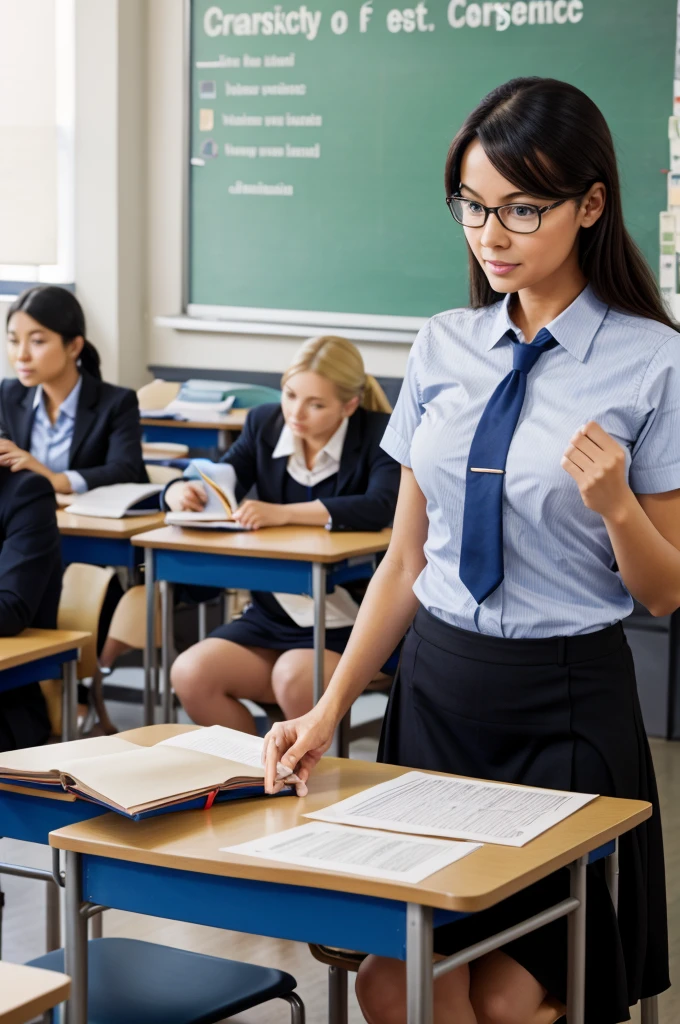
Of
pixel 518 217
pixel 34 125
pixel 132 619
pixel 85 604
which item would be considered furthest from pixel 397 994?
pixel 34 125

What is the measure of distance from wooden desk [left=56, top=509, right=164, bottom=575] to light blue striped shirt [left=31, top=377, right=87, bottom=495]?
67cm

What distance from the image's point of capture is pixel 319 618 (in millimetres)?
3441

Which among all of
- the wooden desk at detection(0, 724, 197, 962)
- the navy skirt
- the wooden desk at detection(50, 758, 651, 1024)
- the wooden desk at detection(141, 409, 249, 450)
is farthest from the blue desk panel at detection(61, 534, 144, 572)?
the wooden desk at detection(50, 758, 651, 1024)

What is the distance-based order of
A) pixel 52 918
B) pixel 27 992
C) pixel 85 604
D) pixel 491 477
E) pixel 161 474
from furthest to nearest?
1. pixel 161 474
2. pixel 85 604
3. pixel 52 918
4. pixel 491 477
5. pixel 27 992

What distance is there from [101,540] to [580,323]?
8.00ft

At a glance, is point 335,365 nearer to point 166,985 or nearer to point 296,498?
point 296,498

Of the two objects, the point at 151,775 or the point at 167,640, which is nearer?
the point at 151,775

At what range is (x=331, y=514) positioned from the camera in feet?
12.3

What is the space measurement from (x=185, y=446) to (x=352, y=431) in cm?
180

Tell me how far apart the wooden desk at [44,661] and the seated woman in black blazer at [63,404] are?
1.54m

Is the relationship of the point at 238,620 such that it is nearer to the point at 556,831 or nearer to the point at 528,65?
the point at 556,831

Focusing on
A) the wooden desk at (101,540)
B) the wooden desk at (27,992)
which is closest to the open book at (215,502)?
the wooden desk at (101,540)

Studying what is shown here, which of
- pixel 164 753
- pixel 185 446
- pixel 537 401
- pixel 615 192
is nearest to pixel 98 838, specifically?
pixel 164 753

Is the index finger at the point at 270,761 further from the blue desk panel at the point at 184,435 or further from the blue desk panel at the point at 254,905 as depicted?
the blue desk panel at the point at 184,435
